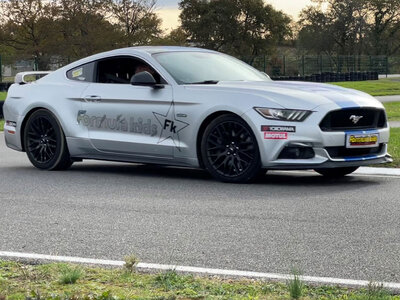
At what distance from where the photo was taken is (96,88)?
10531mm

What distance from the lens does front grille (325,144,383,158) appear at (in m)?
9.05

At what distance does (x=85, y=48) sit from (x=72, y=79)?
194 ft

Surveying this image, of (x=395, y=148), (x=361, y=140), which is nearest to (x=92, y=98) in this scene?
(x=361, y=140)

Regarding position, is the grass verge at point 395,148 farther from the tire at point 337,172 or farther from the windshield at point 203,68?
the windshield at point 203,68

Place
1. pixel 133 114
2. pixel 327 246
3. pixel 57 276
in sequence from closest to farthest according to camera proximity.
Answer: pixel 57 276
pixel 327 246
pixel 133 114

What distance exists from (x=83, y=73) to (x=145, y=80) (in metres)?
1.36

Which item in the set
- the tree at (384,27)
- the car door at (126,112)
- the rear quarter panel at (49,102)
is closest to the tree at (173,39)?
the tree at (384,27)

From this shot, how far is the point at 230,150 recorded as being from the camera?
9328 millimetres

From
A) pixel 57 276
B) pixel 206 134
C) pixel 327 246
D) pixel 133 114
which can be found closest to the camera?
pixel 57 276

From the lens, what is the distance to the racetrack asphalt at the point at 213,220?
18.8 ft

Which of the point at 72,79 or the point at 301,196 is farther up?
the point at 72,79

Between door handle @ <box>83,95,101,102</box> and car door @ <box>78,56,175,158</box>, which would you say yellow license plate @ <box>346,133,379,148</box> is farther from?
door handle @ <box>83,95,101,102</box>

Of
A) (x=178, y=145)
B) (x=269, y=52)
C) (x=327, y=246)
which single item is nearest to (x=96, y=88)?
(x=178, y=145)

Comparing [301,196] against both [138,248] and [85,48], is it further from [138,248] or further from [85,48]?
[85,48]
